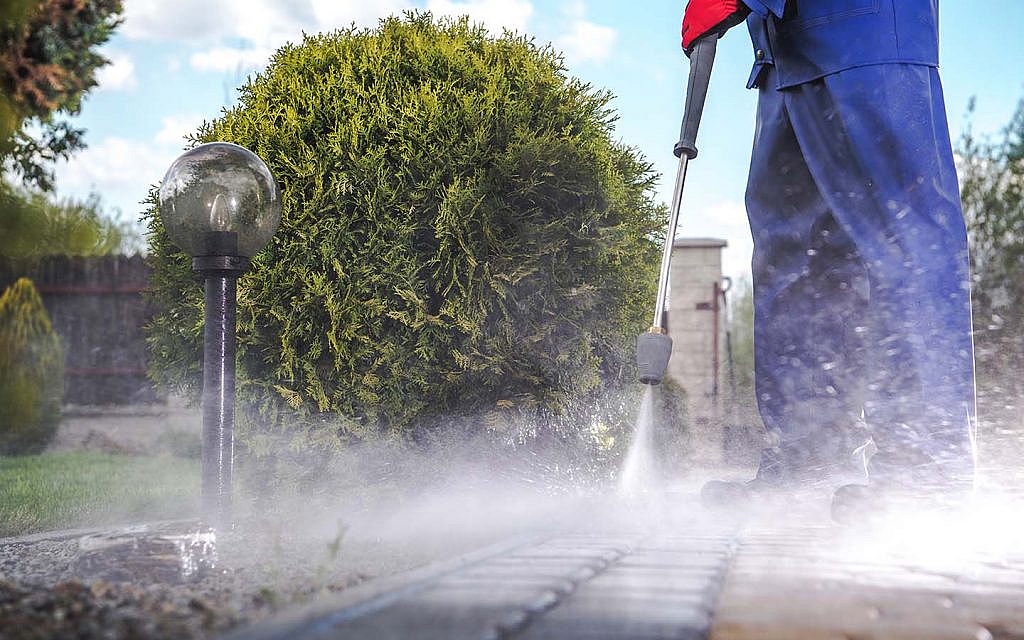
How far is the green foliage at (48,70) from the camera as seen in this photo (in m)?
5.92

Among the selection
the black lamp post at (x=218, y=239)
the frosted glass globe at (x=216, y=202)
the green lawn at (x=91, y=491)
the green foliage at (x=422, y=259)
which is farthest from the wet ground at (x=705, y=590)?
the green lawn at (x=91, y=491)

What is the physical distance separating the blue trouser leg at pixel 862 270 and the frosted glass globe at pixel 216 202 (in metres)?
1.62

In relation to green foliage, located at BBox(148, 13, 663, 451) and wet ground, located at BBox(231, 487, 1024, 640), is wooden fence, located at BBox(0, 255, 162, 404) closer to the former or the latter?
green foliage, located at BBox(148, 13, 663, 451)

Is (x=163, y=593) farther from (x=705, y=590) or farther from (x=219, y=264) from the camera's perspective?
(x=219, y=264)

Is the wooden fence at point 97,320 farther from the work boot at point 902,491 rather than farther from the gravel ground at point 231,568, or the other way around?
the work boot at point 902,491

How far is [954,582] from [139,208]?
3358mm

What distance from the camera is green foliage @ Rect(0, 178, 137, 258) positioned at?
6059 mm

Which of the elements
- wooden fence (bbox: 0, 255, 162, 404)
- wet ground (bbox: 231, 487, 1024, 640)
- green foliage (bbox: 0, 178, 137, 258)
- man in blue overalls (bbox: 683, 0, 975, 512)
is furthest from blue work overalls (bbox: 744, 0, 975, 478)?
wooden fence (bbox: 0, 255, 162, 404)

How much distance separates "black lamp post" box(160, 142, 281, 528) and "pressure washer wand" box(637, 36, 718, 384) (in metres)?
1.24

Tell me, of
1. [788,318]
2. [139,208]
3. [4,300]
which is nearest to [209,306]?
[139,208]

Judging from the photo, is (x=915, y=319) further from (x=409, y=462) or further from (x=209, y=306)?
(x=209, y=306)

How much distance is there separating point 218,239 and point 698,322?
5342 millimetres

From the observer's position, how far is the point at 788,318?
10.2 feet

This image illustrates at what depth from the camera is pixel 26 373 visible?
7.61 m
